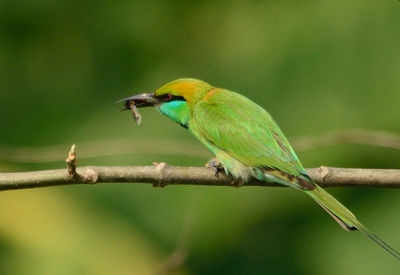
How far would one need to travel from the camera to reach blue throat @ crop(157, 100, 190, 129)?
3016mm

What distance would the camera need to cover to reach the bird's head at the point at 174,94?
302cm

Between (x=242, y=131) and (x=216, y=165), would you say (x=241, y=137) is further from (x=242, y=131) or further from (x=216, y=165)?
(x=216, y=165)

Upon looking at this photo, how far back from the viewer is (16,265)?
369cm

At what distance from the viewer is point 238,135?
2.88 m

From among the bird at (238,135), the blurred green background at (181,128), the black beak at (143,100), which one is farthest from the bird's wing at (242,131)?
the blurred green background at (181,128)

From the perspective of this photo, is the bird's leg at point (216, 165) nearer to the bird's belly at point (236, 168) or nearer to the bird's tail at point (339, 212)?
the bird's belly at point (236, 168)

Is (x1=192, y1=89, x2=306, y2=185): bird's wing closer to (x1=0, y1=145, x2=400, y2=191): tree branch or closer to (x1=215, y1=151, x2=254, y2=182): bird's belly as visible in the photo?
(x1=215, y1=151, x2=254, y2=182): bird's belly

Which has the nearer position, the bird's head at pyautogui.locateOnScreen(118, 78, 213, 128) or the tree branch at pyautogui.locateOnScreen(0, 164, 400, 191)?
the tree branch at pyautogui.locateOnScreen(0, 164, 400, 191)

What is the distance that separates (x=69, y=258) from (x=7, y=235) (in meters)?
0.37

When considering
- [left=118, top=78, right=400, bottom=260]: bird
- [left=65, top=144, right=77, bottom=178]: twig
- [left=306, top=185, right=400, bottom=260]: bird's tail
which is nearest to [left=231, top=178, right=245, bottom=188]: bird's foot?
[left=118, top=78, right=400, bottom=260]: bird

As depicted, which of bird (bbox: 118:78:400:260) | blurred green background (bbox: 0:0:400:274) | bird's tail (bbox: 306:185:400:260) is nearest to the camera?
bird's tail (bbox: 306:185:400:260)

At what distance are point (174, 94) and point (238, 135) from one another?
0.35 metres

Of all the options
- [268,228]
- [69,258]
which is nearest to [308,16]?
[268,228]

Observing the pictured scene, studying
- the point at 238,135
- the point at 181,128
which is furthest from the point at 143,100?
the point at 181,128
